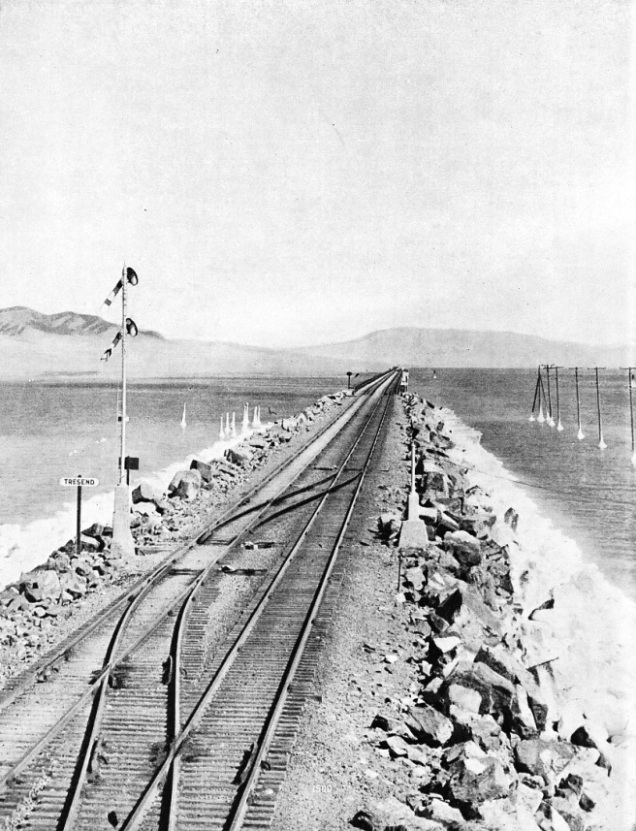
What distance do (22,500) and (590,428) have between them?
2027 inches

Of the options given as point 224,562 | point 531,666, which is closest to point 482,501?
point 224,562

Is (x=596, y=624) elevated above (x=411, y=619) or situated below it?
below

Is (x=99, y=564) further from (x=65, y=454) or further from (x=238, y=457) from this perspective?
(x=65, y=454)

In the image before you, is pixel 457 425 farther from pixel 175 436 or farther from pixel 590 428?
pixel 175 436

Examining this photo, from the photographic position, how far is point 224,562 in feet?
49.9

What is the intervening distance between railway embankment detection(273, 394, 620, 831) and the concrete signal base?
4361 mm

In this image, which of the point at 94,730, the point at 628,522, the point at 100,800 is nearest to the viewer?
the point at 100,800

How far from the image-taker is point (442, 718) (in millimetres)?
8945

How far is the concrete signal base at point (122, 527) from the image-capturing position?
15898mm

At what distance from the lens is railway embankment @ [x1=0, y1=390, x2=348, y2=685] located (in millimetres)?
11789

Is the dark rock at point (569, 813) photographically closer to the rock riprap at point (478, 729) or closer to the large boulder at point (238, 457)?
the rock riprap at point (478, 729)

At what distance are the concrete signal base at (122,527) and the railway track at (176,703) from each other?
3.85 feet

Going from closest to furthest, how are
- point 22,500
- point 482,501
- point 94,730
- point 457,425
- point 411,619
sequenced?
point 94,730 → point 411,619 → point 482,501 → point 22,500 → point 457,425

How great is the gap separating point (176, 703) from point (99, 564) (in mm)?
6486
